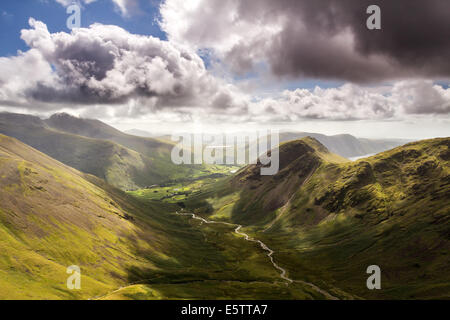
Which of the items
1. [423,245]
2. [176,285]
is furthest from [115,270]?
[423,245]

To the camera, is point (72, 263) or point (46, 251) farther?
point (72, 263)

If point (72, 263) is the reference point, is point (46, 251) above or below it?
above

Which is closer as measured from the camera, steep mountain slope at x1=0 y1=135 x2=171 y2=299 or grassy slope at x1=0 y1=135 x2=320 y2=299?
steep mountain slope at x1=0 y1=135 x2=171 y2=299

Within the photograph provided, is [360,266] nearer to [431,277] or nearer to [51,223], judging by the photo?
[431,277]

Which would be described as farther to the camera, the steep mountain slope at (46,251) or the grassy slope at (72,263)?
the grassy slope at (72,263)
